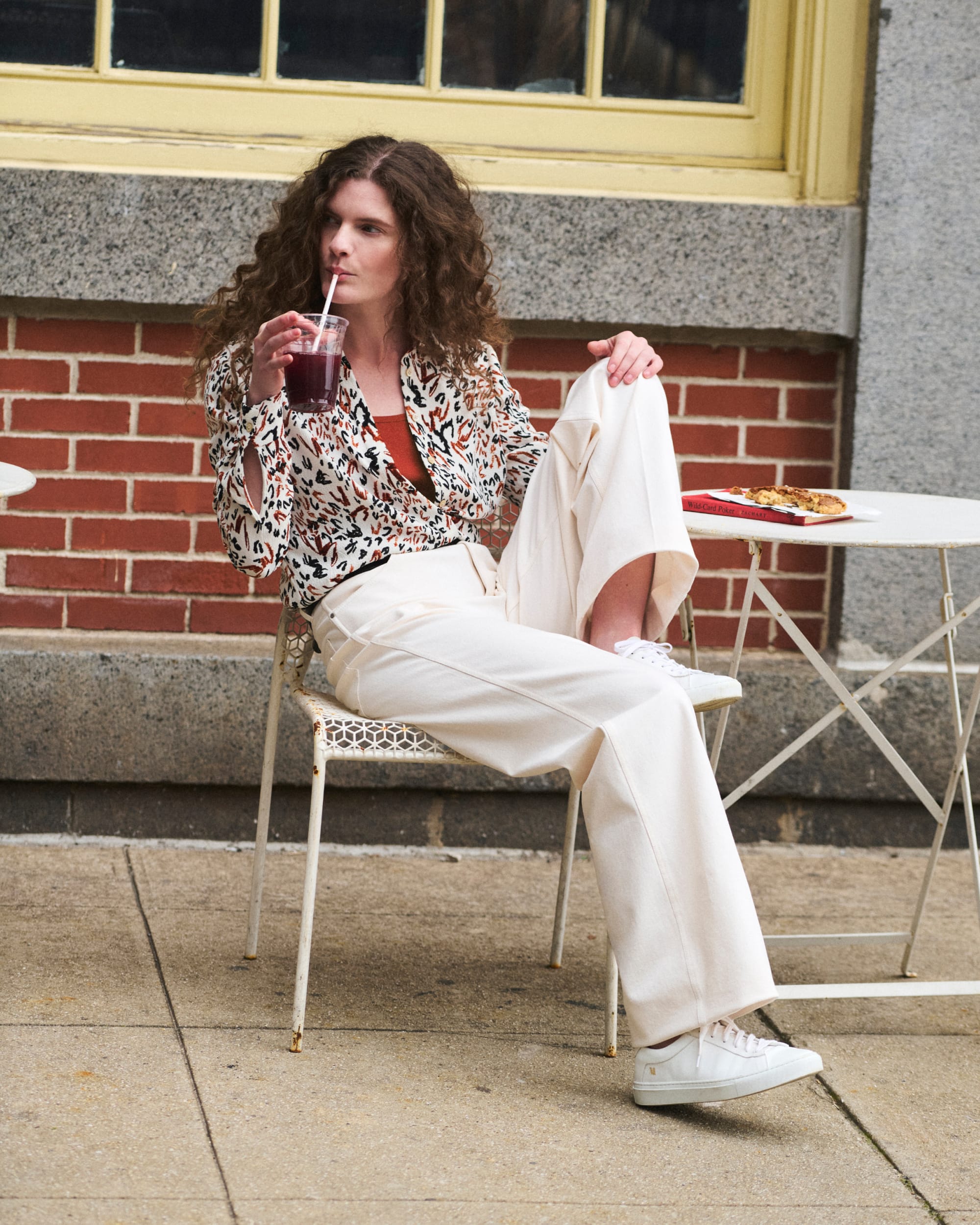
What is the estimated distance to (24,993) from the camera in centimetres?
269

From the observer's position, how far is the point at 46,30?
3607mm

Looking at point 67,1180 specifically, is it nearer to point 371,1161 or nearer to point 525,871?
point 371,1161

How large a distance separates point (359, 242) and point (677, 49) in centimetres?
142

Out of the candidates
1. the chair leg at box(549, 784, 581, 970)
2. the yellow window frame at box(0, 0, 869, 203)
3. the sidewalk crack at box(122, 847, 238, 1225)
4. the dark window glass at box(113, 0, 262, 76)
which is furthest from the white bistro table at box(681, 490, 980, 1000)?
the dark window glass at box(113, 0, 262, 76)

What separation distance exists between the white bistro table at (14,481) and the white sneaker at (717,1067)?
50.6 inches

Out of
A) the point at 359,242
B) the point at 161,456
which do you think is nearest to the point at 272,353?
the point at 359,242

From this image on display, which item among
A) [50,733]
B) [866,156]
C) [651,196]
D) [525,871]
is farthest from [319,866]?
[866,156]

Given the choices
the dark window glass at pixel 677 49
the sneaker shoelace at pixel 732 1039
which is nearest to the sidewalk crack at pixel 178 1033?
the sneaker shoelace at pixel 732 1039

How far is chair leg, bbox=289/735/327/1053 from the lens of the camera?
98.1 inches

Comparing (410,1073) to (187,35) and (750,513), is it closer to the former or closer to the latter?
(750,513)

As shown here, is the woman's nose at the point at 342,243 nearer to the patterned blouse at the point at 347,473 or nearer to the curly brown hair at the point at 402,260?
the curly brown hair at the point at 402,260

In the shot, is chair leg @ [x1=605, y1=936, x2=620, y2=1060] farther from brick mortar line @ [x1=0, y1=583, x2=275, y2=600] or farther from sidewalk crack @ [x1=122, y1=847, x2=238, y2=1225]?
brick mortar line @ [x1=0, y1=583, x2=275, y2=600]

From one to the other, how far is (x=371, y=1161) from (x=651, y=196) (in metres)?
2.37

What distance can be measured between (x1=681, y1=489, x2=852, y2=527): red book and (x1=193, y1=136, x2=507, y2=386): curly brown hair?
49 centimetres
